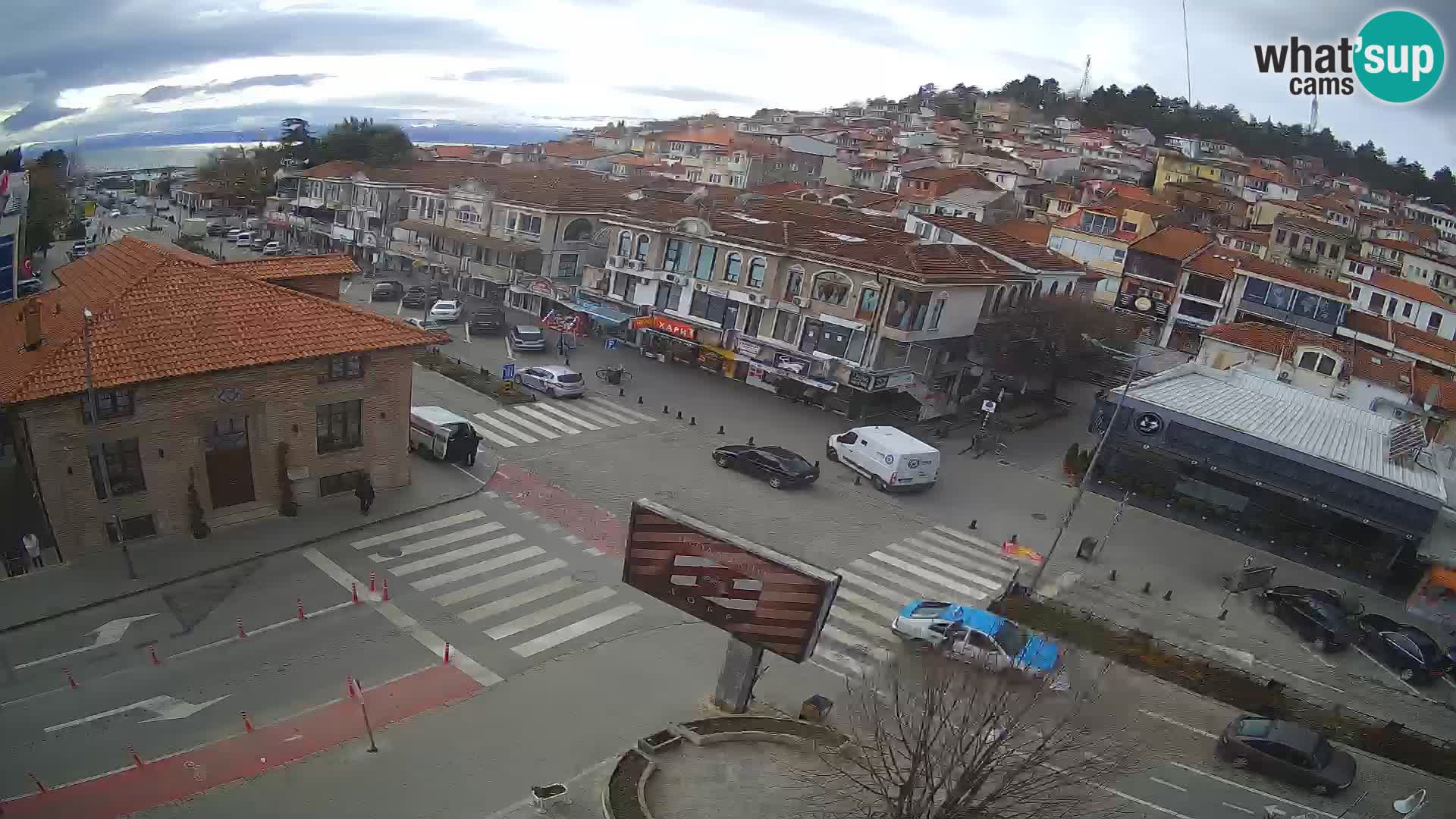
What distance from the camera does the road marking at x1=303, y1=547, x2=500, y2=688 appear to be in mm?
18141

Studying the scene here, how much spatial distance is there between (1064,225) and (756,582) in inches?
2326

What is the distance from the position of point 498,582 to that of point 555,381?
16.9 meters

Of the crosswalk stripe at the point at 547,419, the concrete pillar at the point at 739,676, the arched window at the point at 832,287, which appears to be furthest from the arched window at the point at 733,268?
the concrete pillar at the point at 739,676

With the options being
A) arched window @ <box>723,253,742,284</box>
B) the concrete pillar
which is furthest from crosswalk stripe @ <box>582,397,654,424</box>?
the concrete pillar

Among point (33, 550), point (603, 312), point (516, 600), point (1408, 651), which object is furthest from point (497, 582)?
point (603, 312)

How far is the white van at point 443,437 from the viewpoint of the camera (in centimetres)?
2852

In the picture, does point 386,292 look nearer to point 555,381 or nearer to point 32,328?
point 555,381

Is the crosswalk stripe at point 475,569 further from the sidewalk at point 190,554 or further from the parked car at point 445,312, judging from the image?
the parked car at point 445,312

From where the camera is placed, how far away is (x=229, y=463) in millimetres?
22953

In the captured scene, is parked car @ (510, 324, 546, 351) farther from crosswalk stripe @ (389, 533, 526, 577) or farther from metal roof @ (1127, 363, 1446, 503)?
metal roof @ (1127, 363, 1446, 503)

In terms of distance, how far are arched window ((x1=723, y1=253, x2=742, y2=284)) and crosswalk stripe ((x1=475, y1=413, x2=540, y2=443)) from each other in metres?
13.6

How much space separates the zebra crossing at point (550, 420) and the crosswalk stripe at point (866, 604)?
14.0m

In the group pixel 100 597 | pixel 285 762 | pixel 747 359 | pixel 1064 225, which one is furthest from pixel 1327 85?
pixel 1064 225

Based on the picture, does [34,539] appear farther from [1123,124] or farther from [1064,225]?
[1123,124]
